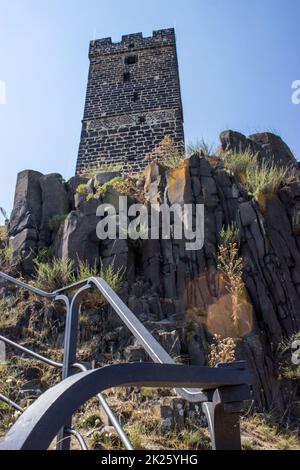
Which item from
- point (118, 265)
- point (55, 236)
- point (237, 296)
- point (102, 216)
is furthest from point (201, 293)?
point (55, 236)

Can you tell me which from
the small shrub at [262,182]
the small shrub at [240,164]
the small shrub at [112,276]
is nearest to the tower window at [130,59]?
the small shrub at [240,164]

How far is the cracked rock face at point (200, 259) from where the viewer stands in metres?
4.58

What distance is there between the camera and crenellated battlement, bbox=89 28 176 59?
13898 millimetres

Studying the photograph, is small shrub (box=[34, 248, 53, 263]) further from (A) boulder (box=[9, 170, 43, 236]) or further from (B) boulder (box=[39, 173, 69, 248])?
(A) boulder (box=[9, 170, 43, 236])

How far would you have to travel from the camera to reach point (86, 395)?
872mm

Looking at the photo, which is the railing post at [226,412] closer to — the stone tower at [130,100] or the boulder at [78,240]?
the boulder at [78,240]

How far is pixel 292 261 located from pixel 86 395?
5.39 meters

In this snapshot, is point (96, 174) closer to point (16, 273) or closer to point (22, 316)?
point (16, 273)

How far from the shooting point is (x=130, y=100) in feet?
41.4

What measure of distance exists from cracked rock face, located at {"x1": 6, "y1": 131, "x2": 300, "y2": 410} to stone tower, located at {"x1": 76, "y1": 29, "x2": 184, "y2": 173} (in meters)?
4.22

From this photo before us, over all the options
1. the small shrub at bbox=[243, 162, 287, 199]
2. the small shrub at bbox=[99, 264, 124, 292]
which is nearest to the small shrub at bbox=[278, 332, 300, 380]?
the small shrub at bbox=[99, 264, 124, 292]

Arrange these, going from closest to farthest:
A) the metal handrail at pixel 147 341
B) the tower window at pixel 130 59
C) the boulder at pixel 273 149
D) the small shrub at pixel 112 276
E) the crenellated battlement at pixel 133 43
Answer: the metal handrail at pixel 147 341 < the small shrub at pixel 112 276 < the boulder at pixel 273 149 < the tower window at pixel 130 59 < the crenellated battlement at pixel 133 43

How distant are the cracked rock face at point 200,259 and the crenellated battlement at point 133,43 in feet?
27.7

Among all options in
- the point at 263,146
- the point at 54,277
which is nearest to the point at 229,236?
the point at 54,277
